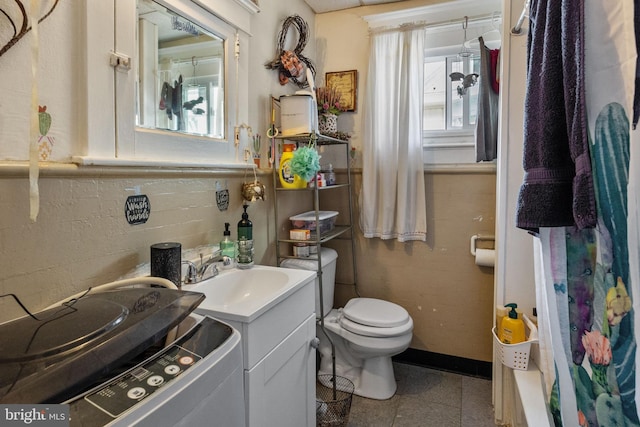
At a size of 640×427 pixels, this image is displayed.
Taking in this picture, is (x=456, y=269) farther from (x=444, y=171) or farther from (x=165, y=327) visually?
(x=165, y=327)

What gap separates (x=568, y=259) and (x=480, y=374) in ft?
5.45

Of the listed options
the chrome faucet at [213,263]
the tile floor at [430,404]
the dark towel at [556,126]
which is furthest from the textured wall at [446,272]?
the dark towel at [556,126]

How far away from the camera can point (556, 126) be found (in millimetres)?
831

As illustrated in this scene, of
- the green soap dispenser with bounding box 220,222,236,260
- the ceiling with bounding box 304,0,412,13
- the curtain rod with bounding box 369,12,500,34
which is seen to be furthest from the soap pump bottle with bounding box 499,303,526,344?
the ceiling with bounding box 304,0,412,13

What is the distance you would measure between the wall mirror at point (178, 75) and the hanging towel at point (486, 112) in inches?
52.5

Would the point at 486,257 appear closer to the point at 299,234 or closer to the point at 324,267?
the point at 324,267

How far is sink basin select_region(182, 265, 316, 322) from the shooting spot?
114cm

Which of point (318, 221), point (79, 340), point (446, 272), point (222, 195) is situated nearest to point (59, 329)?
point (79, 340)

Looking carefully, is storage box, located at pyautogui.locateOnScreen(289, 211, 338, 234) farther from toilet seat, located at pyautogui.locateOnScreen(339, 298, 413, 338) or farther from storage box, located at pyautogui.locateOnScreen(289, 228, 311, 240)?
toilet seat, located at pyautogui.locateOnScreen(339, 298, 413, 338)

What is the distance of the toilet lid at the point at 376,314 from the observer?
194cm

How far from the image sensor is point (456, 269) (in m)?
2.26

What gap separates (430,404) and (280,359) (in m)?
1.17

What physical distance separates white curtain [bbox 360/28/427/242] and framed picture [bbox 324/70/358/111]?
4.8 inches

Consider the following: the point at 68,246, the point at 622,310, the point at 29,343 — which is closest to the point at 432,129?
the point at 622,310
